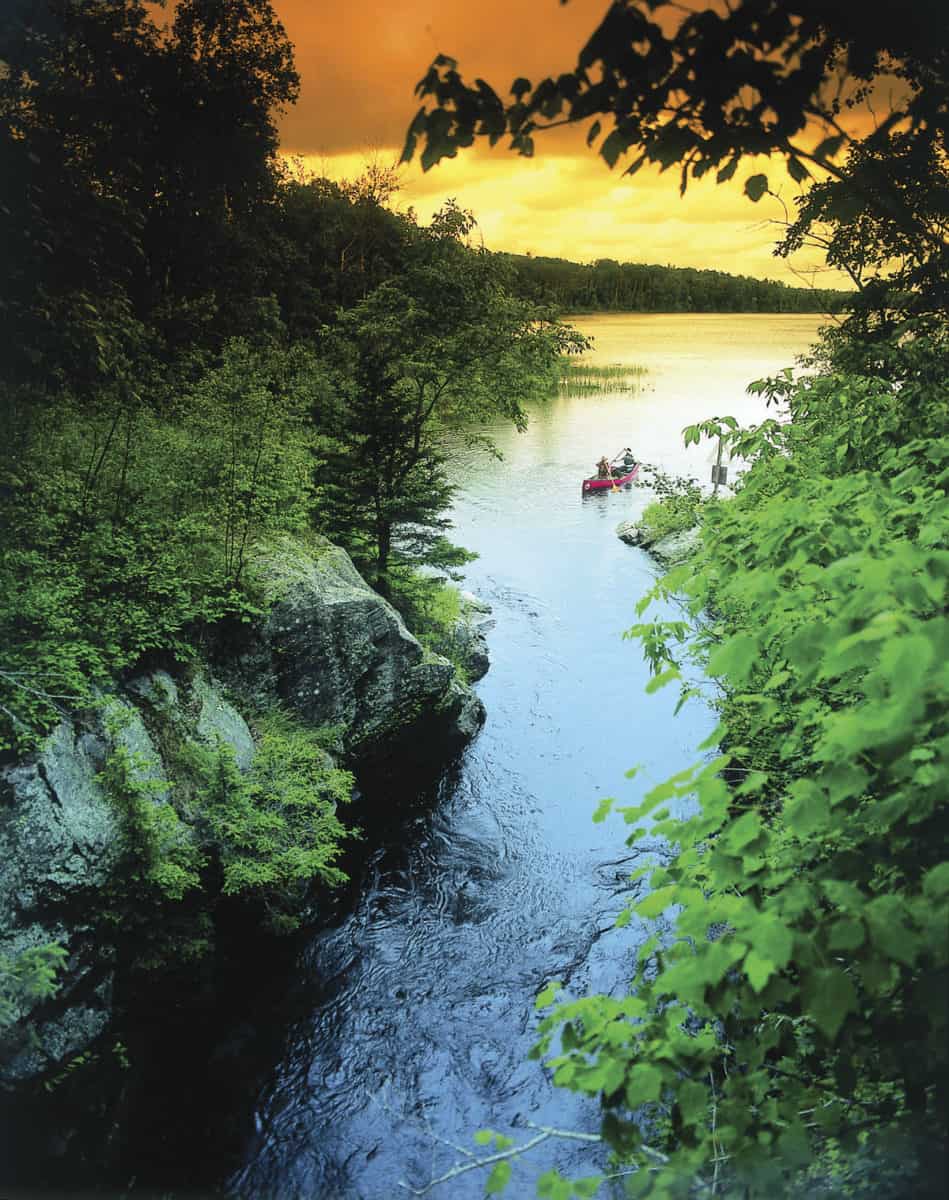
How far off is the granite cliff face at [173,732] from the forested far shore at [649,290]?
795 centimetres

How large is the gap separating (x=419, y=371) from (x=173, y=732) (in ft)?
26.0

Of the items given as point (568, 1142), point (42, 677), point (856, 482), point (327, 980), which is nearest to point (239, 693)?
point (42, 677)

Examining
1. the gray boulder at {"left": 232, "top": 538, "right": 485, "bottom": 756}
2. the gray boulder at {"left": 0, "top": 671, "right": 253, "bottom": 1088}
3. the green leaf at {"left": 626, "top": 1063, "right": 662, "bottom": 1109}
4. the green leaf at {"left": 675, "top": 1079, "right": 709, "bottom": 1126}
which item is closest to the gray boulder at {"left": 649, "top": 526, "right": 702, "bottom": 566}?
the gray boulder at {"left": 232, "top": 538, "right": 485, "bottom": 756}

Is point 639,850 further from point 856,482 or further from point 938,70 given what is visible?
point 938,70

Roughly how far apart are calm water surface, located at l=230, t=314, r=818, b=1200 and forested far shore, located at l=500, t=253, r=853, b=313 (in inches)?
307

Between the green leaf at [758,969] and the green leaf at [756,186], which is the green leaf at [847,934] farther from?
the green leaf at [756,186]

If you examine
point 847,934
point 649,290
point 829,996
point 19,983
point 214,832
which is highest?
point 649,290

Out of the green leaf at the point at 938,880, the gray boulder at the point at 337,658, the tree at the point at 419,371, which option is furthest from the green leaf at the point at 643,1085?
the tree at the point at 419,371

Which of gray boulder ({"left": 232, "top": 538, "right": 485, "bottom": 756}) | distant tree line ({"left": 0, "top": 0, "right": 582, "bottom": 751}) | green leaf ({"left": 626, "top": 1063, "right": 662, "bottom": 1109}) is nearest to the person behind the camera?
green leaf ({"left": 626, "top": 1063, "right": 662, "bottom": 1109})

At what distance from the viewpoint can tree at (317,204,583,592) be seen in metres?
13.0

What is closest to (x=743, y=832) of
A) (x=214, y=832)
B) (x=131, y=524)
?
(x=214, y=832)

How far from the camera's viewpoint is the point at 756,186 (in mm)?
3184

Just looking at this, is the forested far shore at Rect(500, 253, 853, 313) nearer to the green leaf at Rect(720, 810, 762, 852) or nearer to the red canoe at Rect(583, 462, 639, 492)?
the red canoe at Rect(583, 462, 639, 492)

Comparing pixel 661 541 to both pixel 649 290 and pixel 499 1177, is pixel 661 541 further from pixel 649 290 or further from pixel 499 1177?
pixel 499 1177
